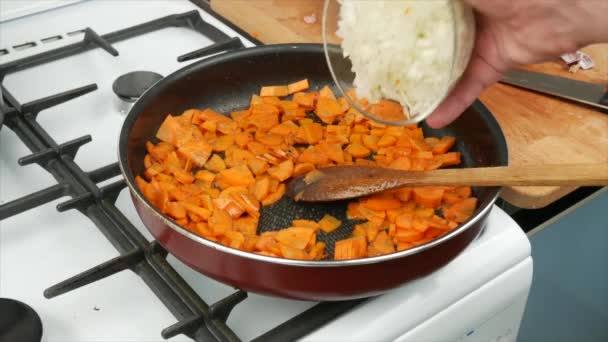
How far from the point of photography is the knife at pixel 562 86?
47.9 inches

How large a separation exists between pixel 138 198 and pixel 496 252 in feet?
1.53

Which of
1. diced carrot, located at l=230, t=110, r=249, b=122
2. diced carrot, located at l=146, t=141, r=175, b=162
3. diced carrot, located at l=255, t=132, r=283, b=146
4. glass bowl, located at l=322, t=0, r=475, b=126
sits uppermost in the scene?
glass bowl, located at l=322, t=0, r=475, b=126

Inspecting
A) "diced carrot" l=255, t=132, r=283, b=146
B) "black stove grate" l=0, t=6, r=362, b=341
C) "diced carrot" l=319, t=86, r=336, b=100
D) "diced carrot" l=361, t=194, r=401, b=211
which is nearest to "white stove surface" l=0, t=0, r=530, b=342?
"black stove grate" l=0, t=6, r=362, b=341

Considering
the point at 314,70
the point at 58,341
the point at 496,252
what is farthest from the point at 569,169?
the point at 58,341

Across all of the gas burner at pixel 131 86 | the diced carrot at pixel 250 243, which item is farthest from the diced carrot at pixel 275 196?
the gas burner at pixel 131 86

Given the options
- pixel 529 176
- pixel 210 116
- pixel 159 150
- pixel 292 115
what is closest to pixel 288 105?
pixel 292 115

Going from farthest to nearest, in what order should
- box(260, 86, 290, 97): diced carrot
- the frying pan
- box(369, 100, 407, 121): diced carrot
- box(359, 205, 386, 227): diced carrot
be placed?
box(260, 86, 290, 97): diced carrot < box(359, 205, 386, 227): diced carrot < box(369, 100, 407, 121): diced carrot < the frying pan

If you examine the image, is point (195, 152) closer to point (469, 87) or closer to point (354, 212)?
point (354, 212)

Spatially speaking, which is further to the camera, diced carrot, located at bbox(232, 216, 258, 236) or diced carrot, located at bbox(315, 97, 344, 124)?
diced carrot, located at bbox(315, 97, 344, 124)

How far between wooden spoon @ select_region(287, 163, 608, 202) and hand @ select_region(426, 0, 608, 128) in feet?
0.33

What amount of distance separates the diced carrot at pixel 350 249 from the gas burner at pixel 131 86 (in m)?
0.49

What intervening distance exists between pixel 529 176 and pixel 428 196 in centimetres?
16

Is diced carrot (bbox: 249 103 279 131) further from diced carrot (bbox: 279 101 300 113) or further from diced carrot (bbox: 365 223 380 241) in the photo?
diced carrot (bbox: 365 223 380 241)

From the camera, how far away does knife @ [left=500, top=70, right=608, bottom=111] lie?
122cm
